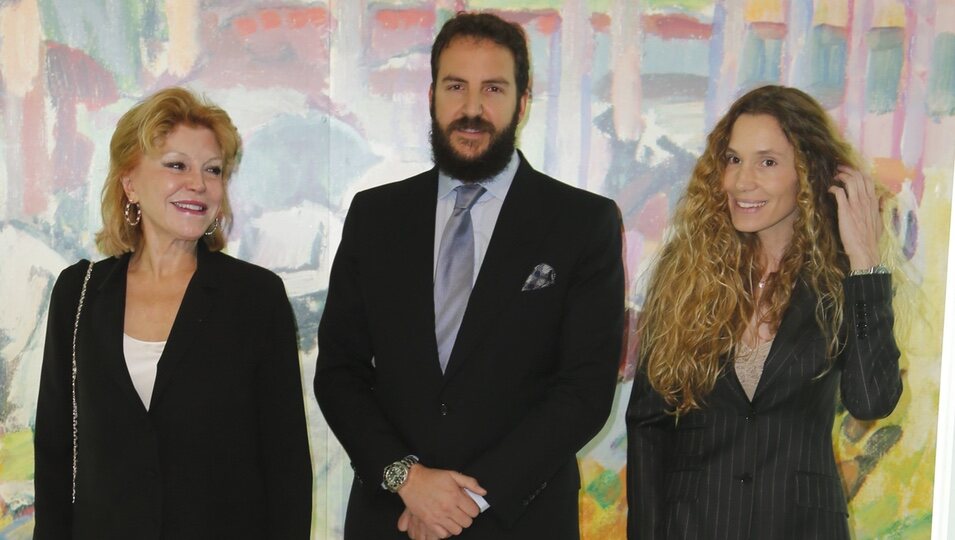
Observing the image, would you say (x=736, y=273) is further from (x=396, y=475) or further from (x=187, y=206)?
(x=187, y=206)

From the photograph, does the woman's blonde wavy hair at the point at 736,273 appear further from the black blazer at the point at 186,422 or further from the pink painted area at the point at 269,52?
the pink painted area at the point at 269,52

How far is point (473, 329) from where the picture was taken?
2283 mm

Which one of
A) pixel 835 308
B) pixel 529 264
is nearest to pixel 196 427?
pixel 529 264

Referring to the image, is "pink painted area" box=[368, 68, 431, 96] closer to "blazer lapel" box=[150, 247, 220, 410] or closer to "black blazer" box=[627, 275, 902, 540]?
"blazer lapel" box=[150, 247, 220, 410]

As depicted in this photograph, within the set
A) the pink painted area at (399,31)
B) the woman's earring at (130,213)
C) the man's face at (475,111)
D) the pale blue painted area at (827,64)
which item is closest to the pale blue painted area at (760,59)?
the pale blue painted area at (827,64)

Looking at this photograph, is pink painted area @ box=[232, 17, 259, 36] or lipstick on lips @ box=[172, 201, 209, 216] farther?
pink painted area @ box=[232, 17, 259, 36]

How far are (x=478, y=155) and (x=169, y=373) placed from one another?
950 mm

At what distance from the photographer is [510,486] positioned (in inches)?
86.6

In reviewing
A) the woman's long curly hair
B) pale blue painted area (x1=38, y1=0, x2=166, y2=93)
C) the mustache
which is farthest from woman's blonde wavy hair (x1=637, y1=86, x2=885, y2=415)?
pale blue painted area (x1=38, y1=0, x2=166, y2=93)

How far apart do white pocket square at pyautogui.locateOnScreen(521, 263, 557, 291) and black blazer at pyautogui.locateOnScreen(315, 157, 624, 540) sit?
0.04 ft

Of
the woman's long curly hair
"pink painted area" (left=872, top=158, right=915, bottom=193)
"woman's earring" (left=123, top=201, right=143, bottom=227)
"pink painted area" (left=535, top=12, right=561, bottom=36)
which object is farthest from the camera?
"pink painted area" (left=872, top=158, right=915, bottom=193)

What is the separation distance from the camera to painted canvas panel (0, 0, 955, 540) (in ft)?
10.7

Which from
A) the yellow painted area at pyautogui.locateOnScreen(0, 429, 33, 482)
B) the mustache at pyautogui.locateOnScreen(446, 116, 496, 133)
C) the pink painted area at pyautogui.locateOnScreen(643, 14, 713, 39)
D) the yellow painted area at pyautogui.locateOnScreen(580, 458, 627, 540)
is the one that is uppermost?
the pink painted area at pyautogui.locateOnScreen(643, 14, 713, 39)

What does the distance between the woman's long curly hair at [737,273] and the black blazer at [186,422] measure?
0.96 meters
